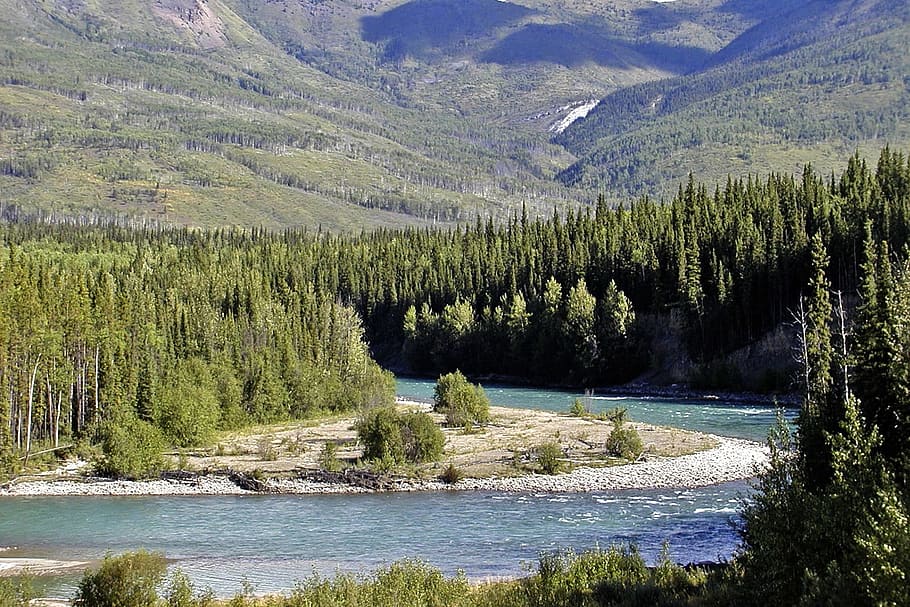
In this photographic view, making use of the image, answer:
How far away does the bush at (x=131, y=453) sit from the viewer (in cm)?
5488

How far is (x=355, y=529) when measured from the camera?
1692 inches

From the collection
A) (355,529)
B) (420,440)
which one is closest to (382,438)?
(420,440)

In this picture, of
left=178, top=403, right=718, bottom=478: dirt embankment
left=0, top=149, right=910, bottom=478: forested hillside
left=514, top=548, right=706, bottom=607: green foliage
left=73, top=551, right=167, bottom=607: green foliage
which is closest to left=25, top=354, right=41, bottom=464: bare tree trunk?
left=0, top=149, right=910, bottom=478: forested hillside

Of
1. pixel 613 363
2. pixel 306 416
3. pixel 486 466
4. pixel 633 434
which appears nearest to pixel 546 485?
pixel 486 466

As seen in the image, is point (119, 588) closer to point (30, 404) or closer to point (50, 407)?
point (30, 404)

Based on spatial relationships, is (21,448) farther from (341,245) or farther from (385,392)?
(341,245)

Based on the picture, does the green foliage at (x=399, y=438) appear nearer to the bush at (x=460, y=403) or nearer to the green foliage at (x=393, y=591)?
the bush at (x=460, y=403)

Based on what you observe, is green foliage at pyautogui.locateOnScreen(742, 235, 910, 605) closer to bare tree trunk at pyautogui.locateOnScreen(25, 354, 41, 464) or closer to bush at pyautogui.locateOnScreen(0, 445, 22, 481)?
bush at pyautogui.locateOnScreen(0, 445, 22, 481)

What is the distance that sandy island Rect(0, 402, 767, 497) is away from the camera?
51906 mm

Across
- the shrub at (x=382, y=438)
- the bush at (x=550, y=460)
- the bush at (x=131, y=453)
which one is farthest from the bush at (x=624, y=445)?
the bush at (x=131, y=453)

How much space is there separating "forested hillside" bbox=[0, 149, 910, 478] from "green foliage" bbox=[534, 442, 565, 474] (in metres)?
23.6

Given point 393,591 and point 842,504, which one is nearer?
point 842,504

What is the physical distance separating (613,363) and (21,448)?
255ft

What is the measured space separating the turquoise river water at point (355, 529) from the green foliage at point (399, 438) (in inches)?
261
